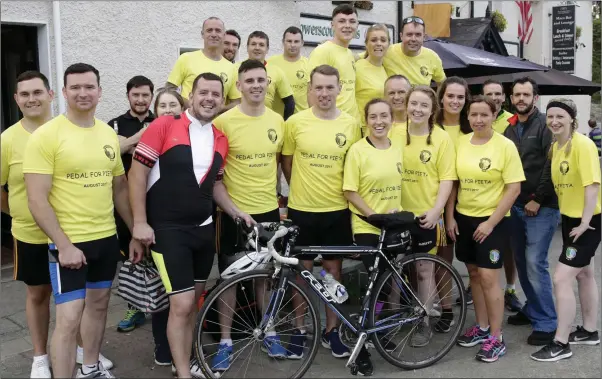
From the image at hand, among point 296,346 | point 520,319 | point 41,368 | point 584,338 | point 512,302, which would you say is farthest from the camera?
point 512,302

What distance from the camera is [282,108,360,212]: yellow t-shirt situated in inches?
170

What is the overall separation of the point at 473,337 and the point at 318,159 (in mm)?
1881

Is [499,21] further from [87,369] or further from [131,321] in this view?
[87,369]

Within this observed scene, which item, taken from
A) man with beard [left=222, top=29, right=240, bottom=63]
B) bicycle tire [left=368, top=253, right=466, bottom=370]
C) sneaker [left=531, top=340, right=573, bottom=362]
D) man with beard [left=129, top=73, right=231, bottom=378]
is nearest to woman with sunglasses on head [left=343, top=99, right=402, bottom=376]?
bicycle tire [left=368, top=253, right=466, bottom=370]

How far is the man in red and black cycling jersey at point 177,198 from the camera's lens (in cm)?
362

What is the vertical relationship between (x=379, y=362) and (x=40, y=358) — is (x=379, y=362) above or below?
below

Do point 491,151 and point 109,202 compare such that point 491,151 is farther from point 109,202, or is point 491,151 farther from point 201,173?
point 109,202

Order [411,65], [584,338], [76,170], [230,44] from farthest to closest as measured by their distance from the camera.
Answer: [230,44]
[411,65]
[584,338]
[76,170]

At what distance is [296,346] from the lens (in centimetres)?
427

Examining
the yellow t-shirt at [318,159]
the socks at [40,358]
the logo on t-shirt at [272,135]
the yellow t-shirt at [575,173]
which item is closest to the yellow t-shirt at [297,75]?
the yellow t-shirt at [318,159]

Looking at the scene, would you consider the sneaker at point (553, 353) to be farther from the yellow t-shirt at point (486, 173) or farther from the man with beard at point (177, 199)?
the man with beard at point (177, 199)

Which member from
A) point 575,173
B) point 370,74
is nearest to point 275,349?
point 575,173

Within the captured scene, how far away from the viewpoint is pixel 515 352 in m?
4.52

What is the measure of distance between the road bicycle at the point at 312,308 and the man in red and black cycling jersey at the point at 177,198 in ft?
0.51
